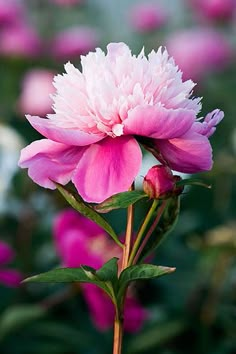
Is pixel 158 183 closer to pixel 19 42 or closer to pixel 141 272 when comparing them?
pixel 141 272

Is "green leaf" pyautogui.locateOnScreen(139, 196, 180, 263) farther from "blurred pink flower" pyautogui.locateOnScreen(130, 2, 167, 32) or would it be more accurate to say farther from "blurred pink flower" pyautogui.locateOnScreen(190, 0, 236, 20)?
"blurred pink flower" pyautogui.locateOnScreen(130, 2, 167, 32)

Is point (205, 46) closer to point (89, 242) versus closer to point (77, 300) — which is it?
point (77, 300)

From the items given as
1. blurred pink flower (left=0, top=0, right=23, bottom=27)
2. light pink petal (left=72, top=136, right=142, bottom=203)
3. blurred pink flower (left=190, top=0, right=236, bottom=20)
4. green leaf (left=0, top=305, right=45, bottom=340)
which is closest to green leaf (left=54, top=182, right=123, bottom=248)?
light pink petal (left=72, top=136, right=142, bottom=203)

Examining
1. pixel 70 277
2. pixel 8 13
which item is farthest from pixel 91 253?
pixel 8 13

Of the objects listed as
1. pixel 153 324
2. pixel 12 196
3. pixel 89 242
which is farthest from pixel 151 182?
pixel 12 196

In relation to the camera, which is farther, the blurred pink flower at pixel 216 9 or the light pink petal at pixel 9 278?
the blurred pink flower at pixel 216 9

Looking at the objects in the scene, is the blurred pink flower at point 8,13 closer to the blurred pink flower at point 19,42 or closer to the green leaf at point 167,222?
the blurred pink flower at point 19,42

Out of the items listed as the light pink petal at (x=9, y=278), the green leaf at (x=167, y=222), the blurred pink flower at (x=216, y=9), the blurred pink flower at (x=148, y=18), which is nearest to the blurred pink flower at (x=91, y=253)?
the light pink petal at (x=9, y=278)
